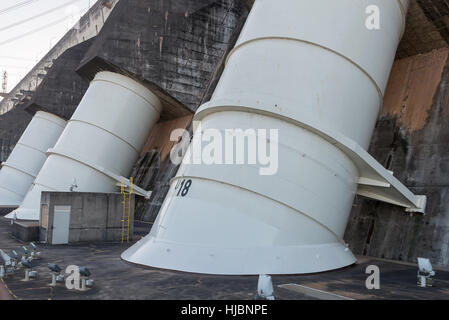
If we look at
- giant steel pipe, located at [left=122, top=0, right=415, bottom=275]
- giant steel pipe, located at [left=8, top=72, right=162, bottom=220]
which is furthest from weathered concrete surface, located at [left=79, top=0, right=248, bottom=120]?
giant steel pipe, located at [left=122, top=0, right=415, bottom=275]

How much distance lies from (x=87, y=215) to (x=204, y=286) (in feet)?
28.1

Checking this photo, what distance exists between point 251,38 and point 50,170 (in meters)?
13.8

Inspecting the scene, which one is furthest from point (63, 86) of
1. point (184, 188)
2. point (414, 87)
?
point (414, 87)

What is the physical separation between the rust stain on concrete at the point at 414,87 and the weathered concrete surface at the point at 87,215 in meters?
11.1

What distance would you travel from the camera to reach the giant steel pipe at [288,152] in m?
9.02

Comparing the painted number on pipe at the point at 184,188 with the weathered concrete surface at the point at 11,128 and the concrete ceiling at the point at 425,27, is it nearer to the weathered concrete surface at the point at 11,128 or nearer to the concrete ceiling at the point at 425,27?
the concrete ceiling at the point at 425,27

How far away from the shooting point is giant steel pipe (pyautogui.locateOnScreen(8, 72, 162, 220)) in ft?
65.5

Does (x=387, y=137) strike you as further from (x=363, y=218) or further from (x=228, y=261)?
(x=228, y=261)

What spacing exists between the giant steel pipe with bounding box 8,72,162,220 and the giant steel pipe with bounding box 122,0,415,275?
34.1 ft

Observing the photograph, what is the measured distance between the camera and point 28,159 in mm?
31766

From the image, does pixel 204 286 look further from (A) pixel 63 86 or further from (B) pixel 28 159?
(A) pixel 63 86

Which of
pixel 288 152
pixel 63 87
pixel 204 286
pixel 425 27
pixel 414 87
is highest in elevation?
pixel 63 87

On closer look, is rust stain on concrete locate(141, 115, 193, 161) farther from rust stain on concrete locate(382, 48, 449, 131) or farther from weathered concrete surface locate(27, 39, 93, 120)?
rust stain on concrete locate(382, 48, 449, 131)

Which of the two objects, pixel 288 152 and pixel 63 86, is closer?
pixel 288 152
